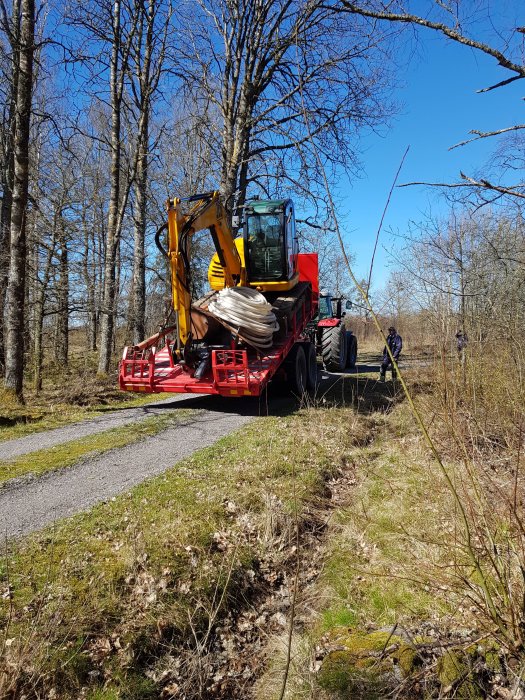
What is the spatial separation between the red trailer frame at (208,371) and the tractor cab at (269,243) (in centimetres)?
143

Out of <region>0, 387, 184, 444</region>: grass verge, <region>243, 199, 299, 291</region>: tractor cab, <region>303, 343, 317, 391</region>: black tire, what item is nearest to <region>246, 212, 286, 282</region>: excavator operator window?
<region>243, 199, 299, 291</region>: tractor cab

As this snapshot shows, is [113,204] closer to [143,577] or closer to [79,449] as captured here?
[79,449]

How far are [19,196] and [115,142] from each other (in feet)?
15.6

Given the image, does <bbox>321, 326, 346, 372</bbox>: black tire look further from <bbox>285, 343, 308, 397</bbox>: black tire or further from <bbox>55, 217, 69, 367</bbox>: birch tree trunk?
<bbox>55, 217, 69, 367</bbox>: birch tree trunk

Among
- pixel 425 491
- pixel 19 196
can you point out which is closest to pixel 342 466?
pixel 425 491

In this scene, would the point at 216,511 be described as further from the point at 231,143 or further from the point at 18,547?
the point at 231,143

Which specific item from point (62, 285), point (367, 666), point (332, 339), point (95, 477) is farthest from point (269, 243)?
point (367, 666)

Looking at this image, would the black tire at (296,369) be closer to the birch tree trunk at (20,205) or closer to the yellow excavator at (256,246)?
the yellow excavator at (256,246)

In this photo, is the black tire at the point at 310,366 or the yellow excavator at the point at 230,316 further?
the black tire at the point at 310,366

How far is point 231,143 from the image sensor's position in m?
13.2

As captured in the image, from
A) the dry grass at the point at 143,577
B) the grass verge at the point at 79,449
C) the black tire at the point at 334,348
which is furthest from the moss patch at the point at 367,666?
the black tire at the point at 334,348

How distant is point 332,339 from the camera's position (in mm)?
14273

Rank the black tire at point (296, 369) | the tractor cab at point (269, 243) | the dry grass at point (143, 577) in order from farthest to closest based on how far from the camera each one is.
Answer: the tractor cab at point (269, 243)
the black tire at point (296, 369)
the dry grass at point (143, 577)

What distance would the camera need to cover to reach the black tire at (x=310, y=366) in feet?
34.0
